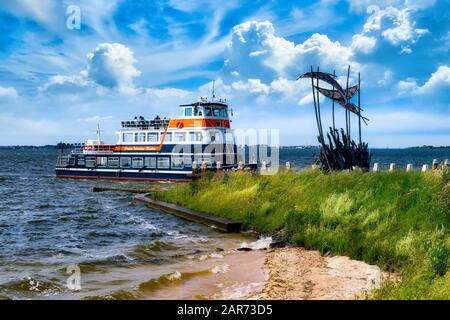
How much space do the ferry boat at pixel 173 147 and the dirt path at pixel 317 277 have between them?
2675 cm

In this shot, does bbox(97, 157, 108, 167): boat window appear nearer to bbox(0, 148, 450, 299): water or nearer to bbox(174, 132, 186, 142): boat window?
bbox(174, 132, 186, 142): boat window

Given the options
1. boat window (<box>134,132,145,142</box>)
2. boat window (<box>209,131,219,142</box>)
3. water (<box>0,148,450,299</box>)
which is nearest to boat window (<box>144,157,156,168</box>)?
boat window (<box>134,132,145,142</box>)

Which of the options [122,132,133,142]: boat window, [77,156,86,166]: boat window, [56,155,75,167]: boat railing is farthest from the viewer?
[56,155,75,167]: boat railing

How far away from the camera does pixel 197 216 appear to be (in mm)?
17969

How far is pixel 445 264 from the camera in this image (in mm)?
7961

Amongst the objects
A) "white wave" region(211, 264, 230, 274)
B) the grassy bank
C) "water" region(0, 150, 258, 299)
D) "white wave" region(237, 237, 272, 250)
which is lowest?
"water" region(0, 150, 258, 299)

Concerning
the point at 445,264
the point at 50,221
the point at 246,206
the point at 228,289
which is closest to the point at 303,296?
the point at 228,289

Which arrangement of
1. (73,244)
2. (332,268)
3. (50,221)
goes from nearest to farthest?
(332,268) → (73,244) → (50,221)

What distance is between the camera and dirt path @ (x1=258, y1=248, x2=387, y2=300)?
8180 mm

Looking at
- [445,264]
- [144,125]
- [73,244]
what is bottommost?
[73,244]

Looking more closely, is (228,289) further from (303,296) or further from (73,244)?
(73,244)

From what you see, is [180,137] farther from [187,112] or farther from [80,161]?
[80,161]

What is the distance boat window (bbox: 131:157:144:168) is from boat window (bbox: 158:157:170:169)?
2354mm

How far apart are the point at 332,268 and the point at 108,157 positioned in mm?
39859
